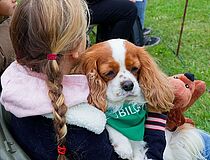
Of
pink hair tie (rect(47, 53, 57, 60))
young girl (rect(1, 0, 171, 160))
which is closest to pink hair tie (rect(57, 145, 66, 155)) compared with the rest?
young girl (rect(1, 0, 171, 160))

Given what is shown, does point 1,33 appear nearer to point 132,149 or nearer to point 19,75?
point 19,75

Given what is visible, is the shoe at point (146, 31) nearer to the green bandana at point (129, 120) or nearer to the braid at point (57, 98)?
the green bandana at point (129, 120)

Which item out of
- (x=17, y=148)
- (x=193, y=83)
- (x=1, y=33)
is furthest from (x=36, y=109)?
(x=193, y=83)

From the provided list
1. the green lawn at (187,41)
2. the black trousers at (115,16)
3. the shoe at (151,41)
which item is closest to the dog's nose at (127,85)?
the green lawn at (187,41)

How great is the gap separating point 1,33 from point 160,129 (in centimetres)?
86

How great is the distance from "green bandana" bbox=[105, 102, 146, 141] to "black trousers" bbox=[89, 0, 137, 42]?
2.63 meters

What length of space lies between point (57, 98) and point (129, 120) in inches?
13.7

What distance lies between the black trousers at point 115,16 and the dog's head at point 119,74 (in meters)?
2.60

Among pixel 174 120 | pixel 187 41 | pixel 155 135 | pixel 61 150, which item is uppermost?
pixel 61 150

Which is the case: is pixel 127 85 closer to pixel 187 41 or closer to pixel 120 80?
pixel 120 80

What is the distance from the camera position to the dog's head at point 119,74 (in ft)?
5.63

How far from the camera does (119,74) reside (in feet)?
5.69

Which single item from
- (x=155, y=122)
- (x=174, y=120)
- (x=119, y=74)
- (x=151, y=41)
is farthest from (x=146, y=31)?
(x=119, y=74)

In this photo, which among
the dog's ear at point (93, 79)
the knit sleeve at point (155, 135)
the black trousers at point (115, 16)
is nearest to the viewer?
the dog's ear at point (93, 79)
